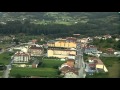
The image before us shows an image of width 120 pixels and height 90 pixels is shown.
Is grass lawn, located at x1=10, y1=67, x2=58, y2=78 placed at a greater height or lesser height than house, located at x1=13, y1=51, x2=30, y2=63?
lesser

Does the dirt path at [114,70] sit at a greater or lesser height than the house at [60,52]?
lesser

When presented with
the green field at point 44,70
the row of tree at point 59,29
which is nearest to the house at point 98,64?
the row of tree at point 59,29

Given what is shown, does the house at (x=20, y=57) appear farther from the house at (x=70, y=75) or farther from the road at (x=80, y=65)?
the road at (x=80, y=65)

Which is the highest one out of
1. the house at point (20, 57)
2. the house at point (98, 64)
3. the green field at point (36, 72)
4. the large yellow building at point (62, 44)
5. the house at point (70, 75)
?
the large yellow building at point (62, 44)

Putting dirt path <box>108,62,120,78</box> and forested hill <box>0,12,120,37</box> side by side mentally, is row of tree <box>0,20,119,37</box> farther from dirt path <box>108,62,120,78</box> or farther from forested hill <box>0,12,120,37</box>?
dirt path <box>108,62,120,78</box>

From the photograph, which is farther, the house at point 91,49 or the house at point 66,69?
the house at point 91,49

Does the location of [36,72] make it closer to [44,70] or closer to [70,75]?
[44,70]

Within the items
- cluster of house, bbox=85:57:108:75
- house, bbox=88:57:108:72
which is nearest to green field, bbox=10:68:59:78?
cluster of house, bbox=85:57:108:75
